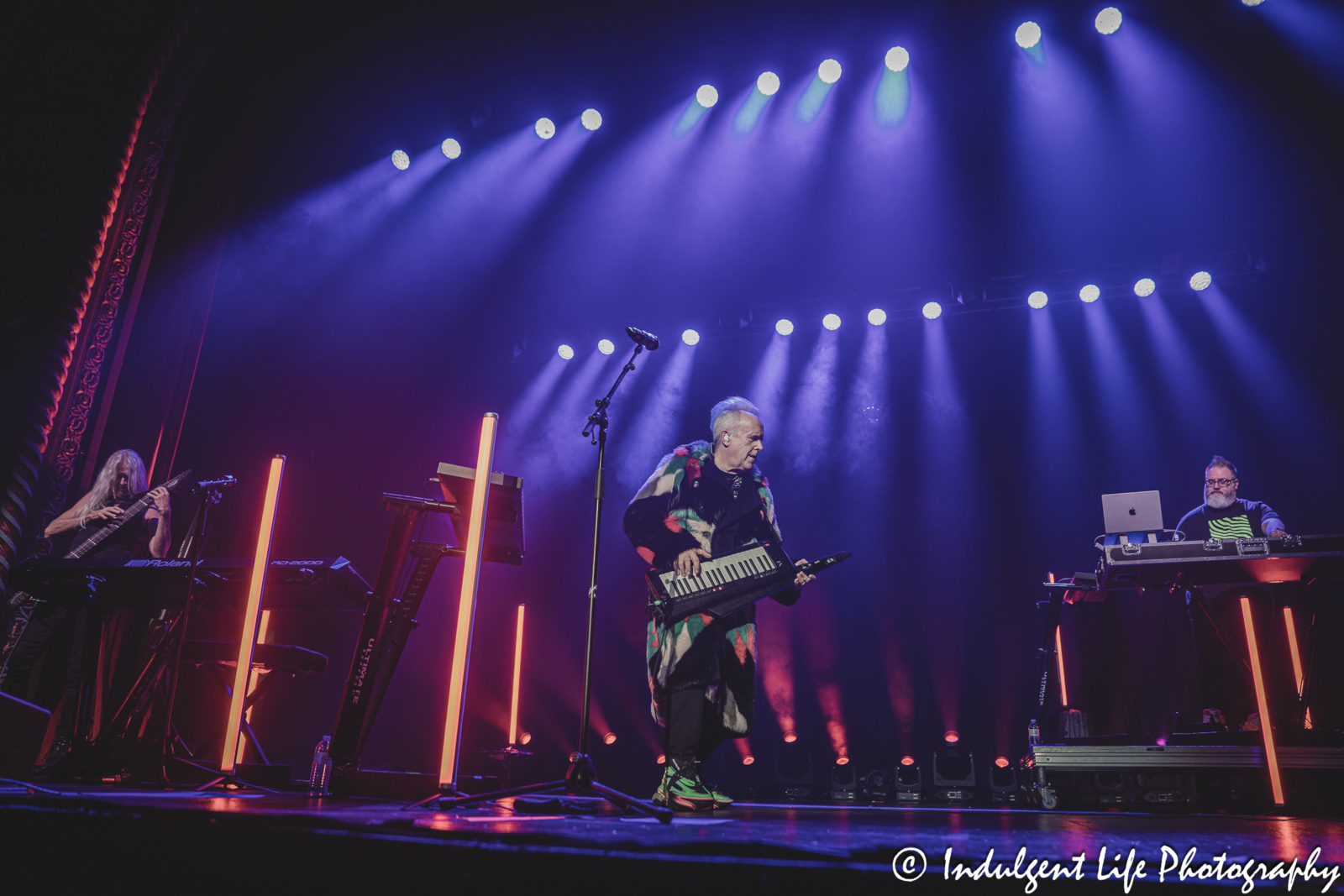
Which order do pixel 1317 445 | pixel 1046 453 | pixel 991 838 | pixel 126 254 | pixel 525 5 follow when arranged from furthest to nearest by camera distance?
1. pixel 1046 453
2. pixel 1317 445
3. pixel 525 5
4. pixel 126 254
5. pixel 991 838

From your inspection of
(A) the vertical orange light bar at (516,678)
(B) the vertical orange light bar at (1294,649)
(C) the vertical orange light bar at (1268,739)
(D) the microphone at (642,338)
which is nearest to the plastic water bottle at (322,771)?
(D) the microphone at (642,338)

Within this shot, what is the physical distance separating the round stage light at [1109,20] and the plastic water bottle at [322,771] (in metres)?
7.12

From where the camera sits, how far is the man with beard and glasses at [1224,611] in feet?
16.0

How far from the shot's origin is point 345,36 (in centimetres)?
550

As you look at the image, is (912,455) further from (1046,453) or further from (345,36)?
(345,36)

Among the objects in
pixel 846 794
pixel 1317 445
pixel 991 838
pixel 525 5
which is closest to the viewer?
pixel 991 838

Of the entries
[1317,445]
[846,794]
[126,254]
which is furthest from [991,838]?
[1317,445]

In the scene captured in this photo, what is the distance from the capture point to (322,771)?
3.50 metres

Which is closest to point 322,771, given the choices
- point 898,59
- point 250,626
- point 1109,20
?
point 250,626

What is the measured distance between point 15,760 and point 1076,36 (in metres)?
7.81

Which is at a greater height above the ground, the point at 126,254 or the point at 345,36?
the point at 345,36

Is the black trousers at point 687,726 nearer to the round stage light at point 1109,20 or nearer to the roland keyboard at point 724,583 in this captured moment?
the roland keyboard at point 724,583

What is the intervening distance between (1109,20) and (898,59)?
1.54m

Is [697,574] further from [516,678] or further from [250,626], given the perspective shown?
[516,678]
